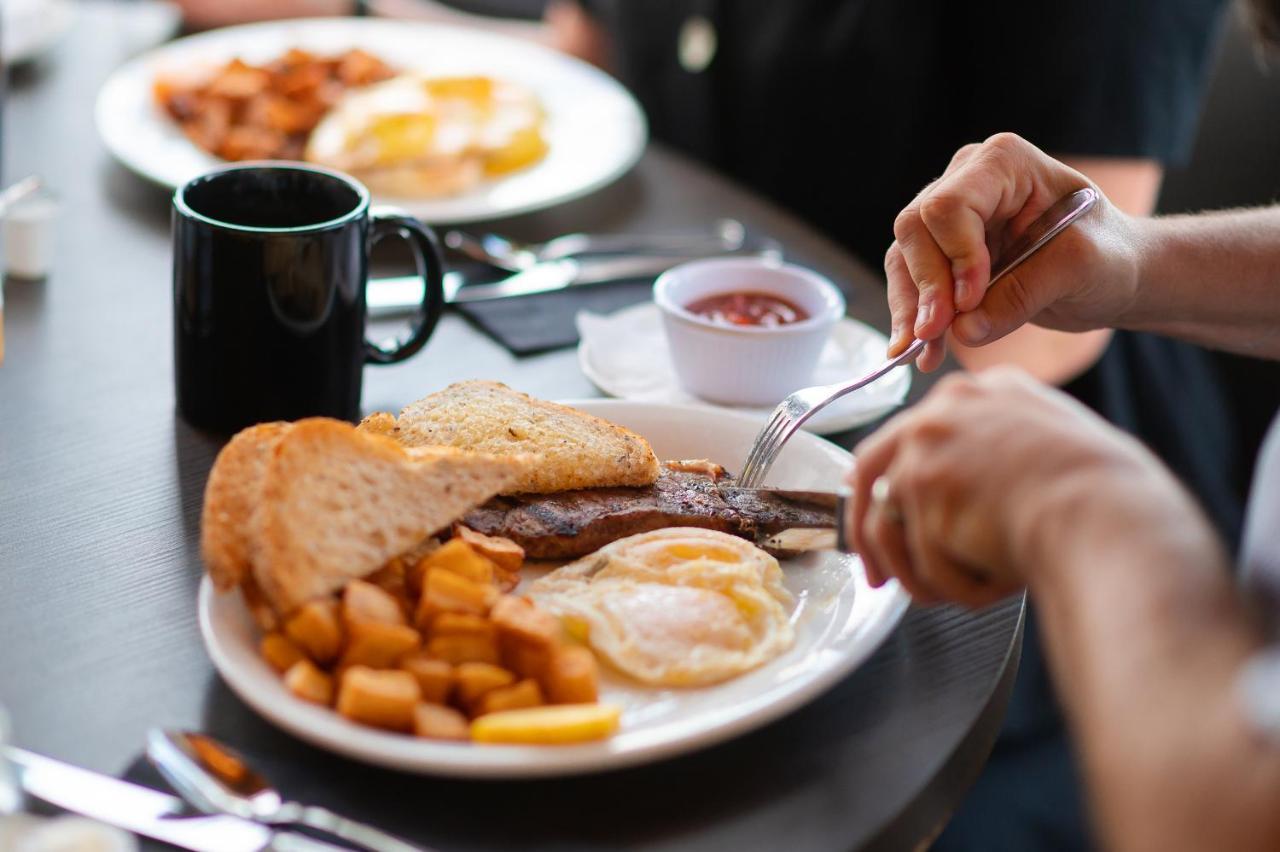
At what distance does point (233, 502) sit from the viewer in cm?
95

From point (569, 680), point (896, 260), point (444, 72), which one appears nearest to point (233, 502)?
point (569, 680)

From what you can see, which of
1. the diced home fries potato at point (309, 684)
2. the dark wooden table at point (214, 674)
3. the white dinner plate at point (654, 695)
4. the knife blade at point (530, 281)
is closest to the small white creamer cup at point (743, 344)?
the dark wooden table at point (214, 674)

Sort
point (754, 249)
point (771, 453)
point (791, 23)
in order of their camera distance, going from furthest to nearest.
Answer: point (791, 23), point (754, 249), point (771, 453)

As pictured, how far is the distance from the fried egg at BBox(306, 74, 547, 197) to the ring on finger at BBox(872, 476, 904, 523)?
1.23 metres

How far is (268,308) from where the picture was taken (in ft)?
4.02

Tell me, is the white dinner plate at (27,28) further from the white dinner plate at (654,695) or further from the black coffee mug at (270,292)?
the white dinner plate at (654,695)

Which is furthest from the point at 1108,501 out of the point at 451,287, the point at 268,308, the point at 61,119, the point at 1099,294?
the point at 61,119

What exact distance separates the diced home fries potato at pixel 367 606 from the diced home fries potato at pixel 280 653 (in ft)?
0.13

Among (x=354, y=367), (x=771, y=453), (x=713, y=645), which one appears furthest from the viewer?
(x=354, y=367)

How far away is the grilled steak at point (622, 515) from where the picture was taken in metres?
1.07

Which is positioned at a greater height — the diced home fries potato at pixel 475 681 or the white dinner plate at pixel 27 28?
the diced home fries potato at pixel 475 681

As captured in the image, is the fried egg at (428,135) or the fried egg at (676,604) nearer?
the fried egg at (676,604)

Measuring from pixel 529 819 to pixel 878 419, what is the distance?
74 centimetres

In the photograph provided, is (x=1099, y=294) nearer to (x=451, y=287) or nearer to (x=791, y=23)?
(x=451, y=287)
